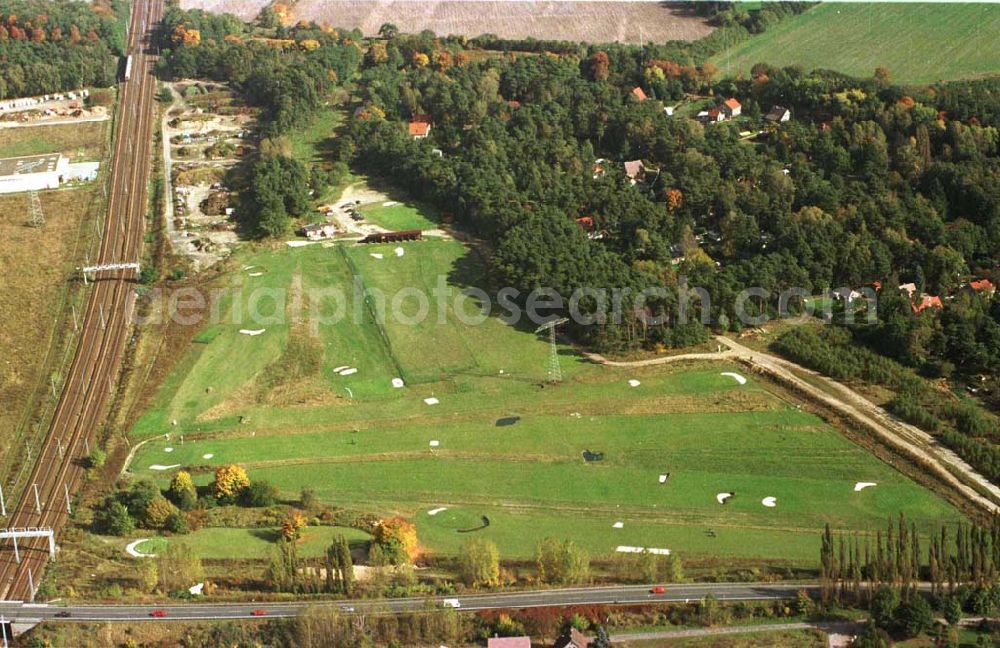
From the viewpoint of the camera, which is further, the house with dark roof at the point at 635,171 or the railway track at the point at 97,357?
the house with dark roof at the point at 635,171

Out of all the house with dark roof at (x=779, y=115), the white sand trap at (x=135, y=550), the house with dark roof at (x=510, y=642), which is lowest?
the house with dark roof at (x=510, y=642)

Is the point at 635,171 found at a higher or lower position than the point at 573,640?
higher

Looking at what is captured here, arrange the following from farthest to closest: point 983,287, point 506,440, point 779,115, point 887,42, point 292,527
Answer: point 887,42
point 779,115
point 983,287
point 506,440
point 292,527

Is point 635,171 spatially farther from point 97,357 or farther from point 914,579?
point 914,579

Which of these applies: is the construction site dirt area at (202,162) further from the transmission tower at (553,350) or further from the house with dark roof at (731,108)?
the house with dark roof at (731,108)

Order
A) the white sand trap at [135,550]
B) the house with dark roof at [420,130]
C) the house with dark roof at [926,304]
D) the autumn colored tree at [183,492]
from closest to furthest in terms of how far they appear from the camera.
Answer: the white sand trap at [135,550] → the autumn colored tree at [183,492] → the house with dark roof at [926,304] → the house with dark roof at [420,130]

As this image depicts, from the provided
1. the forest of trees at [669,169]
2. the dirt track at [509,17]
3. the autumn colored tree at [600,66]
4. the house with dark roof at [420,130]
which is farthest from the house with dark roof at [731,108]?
the house with dark roof at [420,130]

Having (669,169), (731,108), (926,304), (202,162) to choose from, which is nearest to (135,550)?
(926,304)

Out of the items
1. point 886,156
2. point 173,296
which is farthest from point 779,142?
point 173,296
